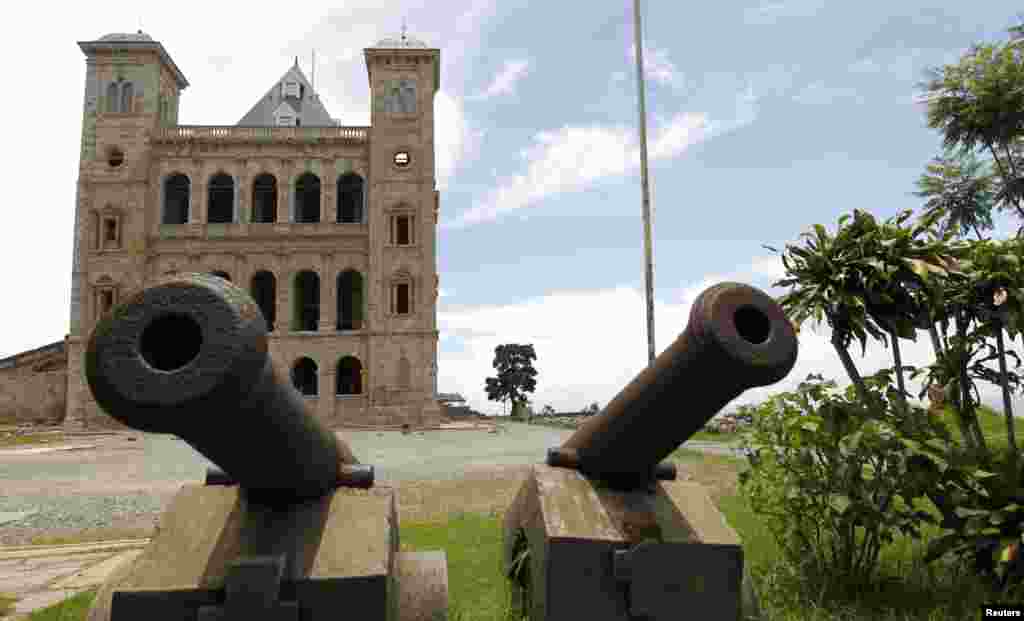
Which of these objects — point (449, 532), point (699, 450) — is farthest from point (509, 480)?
point (699, 450)

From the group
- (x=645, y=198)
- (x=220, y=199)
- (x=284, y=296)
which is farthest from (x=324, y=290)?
(x=645, y=198)

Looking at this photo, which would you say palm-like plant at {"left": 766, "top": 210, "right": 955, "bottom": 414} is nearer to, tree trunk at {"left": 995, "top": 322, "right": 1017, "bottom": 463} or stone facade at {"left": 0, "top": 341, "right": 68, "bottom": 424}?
tree trunk at {"left": 995, "top": 322, "right": 1017, "bottom": 463}

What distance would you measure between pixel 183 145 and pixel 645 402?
38031 millimetres

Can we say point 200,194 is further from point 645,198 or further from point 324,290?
point 645,198

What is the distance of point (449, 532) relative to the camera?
23.3 feet

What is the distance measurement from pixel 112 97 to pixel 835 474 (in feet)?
130

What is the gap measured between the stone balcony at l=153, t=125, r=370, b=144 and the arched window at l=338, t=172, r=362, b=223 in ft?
8.03

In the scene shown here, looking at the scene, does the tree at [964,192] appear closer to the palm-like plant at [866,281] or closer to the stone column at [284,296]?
the palm-like plant at [866,281]

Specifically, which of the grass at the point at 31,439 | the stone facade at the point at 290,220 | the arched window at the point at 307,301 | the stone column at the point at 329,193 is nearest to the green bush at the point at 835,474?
the grass at the point at 31,439

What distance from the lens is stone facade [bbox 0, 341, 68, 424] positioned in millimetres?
34844

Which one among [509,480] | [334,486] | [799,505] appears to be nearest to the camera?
[334,486]

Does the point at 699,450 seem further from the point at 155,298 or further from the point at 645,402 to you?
the point at 155,298

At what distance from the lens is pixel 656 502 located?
3.63 m

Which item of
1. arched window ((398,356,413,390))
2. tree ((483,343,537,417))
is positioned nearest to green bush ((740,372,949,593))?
arched window ((398,356,413,390))
